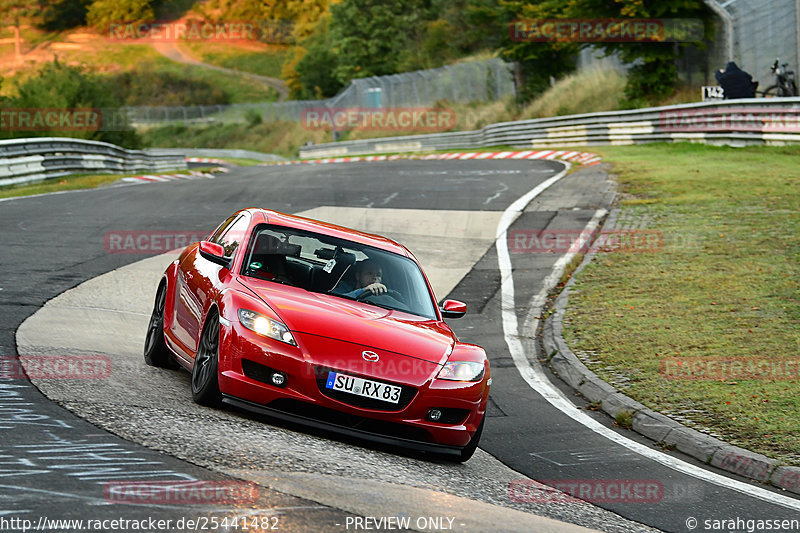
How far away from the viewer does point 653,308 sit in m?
12.5

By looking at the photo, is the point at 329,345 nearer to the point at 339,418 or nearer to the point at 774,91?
the point at 339,418

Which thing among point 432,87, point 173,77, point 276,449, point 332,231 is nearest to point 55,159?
point 332,231

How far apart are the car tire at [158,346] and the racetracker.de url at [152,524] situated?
4146 millimetres

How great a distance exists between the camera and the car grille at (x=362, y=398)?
6629mm

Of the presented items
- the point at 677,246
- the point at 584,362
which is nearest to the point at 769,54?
the point at 677,246

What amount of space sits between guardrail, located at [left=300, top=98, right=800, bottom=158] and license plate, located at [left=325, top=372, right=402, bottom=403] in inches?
827

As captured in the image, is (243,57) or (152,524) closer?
(152,524)

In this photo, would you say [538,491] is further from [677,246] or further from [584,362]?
[677,246]

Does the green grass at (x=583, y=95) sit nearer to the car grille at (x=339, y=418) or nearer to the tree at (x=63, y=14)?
the car grille at (x=339, y=418)

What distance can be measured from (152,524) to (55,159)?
2539cm

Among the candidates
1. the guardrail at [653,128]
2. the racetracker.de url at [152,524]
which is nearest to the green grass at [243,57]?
the guardrail at [653,128]

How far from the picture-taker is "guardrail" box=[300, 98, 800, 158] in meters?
26.3

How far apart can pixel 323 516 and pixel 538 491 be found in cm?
202

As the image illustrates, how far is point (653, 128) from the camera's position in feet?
112
